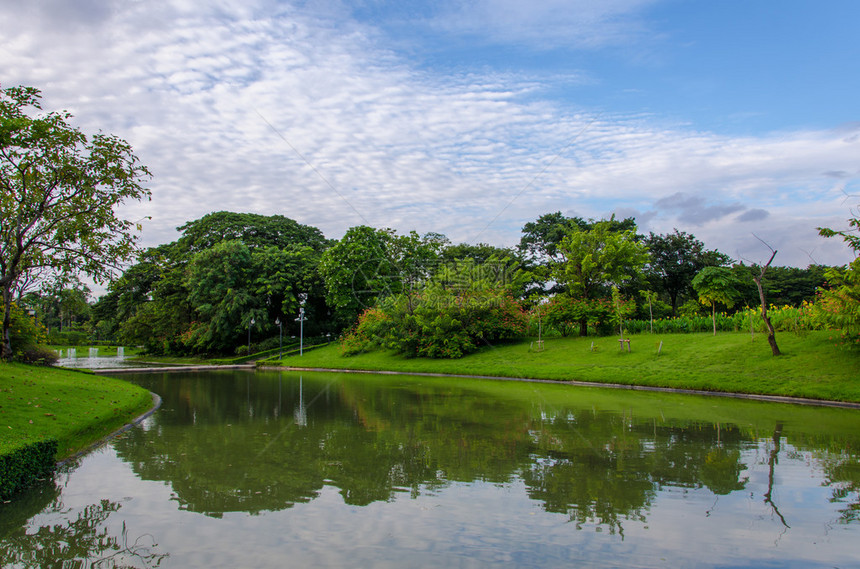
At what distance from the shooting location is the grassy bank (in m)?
16.8

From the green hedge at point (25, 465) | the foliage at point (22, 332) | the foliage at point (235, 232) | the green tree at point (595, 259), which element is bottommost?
the green hedge at point (25, 465)

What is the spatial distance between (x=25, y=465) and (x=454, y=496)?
5691mm

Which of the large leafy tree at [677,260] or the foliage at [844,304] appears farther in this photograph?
the large leafy tree at [677,260]

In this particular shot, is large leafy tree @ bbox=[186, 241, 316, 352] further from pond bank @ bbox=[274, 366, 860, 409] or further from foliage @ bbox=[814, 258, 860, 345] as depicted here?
foliage @ bbox=[814, 258, 860, 345]

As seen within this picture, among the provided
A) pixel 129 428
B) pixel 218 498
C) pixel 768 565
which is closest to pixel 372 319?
pixel 129 428

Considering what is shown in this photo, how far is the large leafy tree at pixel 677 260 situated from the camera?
42625 mm

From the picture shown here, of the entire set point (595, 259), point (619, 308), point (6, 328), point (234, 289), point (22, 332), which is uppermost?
point (595, 259)

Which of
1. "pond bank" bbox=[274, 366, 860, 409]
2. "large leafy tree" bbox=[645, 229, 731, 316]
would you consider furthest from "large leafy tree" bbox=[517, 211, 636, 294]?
"pond bank" bbox=[274, 366, 860, 409]

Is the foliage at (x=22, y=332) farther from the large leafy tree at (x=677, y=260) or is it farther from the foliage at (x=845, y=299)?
the large leafy tree at (x=677, y=260)

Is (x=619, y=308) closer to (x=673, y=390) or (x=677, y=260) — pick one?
(x=673, y=390)

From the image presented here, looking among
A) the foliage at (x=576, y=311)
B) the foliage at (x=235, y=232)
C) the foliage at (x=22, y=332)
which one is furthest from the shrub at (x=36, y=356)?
the foliage at (x=576, y=311)

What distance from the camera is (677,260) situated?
141 feet

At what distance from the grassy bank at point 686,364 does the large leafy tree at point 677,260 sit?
16.1 metres

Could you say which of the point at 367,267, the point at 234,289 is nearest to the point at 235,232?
the point at 234,289
